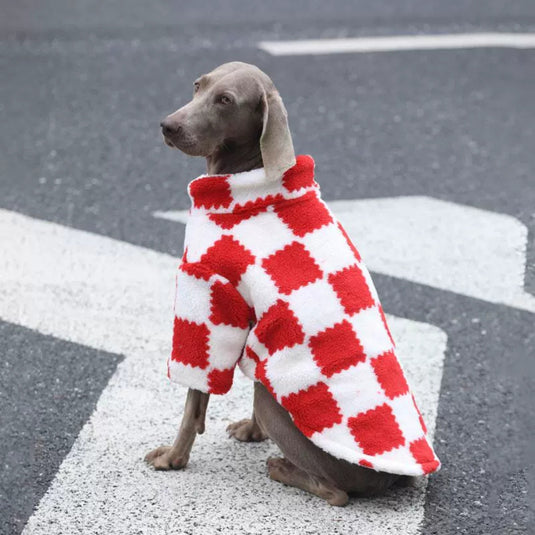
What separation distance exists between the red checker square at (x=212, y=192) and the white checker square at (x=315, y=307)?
1.19 ft

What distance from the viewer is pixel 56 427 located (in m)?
3.79

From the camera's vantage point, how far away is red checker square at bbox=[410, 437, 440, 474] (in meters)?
3.22

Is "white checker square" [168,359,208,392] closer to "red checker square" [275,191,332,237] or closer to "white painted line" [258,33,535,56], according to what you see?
"red checker square" [275,191,332,237]

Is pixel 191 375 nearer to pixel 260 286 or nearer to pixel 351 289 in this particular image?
pixel 260 286

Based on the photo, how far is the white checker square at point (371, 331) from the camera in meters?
3.18

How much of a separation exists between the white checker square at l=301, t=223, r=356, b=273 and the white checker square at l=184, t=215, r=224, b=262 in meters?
0.27

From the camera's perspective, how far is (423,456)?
324 cm

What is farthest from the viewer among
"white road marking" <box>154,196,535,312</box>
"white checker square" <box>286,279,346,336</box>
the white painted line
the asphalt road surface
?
the white painted line

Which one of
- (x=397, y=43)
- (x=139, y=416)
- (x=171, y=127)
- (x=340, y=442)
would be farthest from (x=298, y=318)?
(x=397, y=43)

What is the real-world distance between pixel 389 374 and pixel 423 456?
277 mm

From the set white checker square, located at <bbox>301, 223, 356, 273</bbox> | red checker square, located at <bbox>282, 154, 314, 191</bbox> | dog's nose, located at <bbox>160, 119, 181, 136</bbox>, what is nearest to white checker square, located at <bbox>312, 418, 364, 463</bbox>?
white checker square, located at <bbox>301, 223, 356, 273</bbox>

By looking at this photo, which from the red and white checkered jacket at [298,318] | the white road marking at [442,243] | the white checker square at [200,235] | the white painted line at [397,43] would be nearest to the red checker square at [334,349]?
the red and white checkered jacket at [298,318]

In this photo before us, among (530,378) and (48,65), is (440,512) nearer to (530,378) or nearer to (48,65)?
(530,378)

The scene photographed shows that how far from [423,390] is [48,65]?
4570 mm
